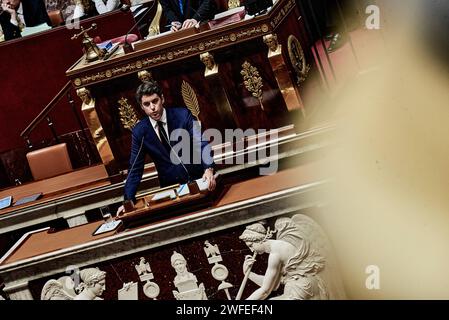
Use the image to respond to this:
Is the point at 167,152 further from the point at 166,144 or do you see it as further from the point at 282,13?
the point at 282,13

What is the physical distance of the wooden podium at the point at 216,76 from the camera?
4695 millimetres

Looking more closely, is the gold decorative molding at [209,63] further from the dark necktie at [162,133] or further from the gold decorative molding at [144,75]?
the dark necktie at [162,133]

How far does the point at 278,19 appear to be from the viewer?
4766 mm

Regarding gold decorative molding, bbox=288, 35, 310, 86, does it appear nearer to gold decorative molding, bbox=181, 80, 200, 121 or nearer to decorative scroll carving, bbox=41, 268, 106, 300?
gold decorative molding, bbox=181, 80, 200, 121

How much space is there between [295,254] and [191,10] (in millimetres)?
2119

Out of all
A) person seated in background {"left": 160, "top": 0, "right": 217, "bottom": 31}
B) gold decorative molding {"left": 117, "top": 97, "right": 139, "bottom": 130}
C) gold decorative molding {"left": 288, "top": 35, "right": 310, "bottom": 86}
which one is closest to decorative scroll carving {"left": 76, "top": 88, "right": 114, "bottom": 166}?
gold decorative molding {"left": 117, "top": 97, "right": 139, "bottom": 130}

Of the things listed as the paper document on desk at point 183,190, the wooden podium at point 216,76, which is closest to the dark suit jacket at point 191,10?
the wooden podium at point 216,76

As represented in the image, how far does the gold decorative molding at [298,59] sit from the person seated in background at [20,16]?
2492mm

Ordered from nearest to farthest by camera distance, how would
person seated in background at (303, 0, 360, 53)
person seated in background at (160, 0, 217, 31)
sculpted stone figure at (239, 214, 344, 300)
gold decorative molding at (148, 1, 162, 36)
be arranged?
sculpted stone figure at (239, 214, 344, 300) < person seated in background at (160, 0, 217, 31) < gold decorative molding at (148, 1, 162, 36) < person seated in background at (303, 0, 360, 53)

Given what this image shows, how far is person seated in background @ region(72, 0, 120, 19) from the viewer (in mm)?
6363


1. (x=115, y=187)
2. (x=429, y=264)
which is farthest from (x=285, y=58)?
(x=429, y=264)

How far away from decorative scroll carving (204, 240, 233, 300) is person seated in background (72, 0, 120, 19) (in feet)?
10.5
